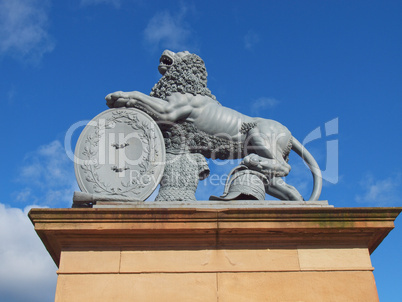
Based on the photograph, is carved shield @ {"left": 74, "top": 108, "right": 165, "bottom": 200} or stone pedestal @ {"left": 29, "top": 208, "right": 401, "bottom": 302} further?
carved shield @ {"left": 74, "top": 108, "right": 165, "bottom": 200}

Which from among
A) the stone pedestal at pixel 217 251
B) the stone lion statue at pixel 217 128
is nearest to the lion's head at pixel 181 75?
the stone lion statue at pixel 217 128

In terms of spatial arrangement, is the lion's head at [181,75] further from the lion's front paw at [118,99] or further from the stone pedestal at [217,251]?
the stone pedestal at [217,251]

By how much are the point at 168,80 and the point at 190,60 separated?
0.60m

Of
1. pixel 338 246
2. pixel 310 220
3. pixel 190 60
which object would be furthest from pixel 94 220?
pixel 190 60

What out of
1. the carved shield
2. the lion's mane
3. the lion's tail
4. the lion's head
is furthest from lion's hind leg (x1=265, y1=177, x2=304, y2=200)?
the lion's head

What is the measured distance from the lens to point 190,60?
805 cm

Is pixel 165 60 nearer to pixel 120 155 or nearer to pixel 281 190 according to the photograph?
pixel 120 155

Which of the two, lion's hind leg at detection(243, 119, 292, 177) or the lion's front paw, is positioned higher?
the lion's front paw

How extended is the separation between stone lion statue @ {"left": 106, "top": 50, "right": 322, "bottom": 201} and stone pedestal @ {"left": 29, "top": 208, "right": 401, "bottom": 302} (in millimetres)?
1233

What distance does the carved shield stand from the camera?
251 inches

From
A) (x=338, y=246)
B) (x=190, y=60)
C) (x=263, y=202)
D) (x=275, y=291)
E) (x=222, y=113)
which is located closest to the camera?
(x=275, y=291)

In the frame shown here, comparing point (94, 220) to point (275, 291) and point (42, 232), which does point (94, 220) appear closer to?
point (42, 232)

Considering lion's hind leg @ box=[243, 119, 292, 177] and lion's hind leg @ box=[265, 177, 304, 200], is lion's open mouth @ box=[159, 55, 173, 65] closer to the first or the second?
lion's hind leg @ box=[243, 119, 292, 177]

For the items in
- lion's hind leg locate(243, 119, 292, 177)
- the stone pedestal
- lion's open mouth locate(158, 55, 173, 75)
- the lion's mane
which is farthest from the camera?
lion's open mouth locate(158, 55, 173, 75)
